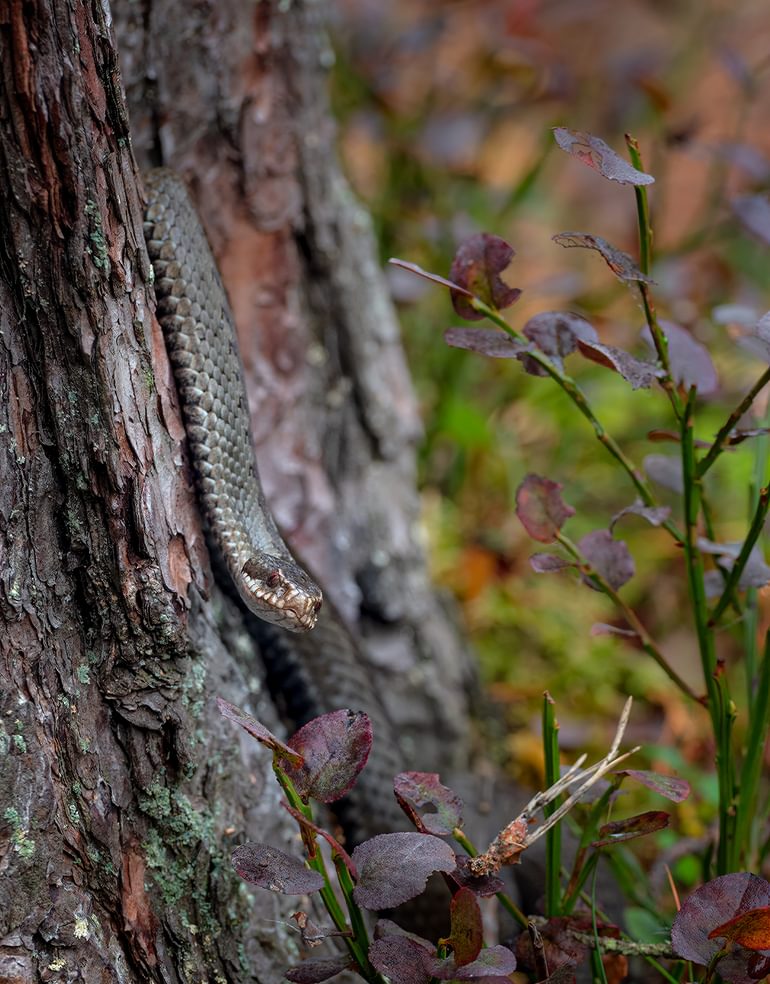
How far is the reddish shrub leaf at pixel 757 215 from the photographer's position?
2.24 m

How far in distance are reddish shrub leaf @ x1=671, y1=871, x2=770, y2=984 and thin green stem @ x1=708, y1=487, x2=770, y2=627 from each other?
50 centimetres

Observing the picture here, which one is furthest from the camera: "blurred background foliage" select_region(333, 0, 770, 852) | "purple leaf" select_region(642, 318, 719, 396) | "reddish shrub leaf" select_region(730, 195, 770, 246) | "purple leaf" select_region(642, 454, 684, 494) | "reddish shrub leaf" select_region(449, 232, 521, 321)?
"blurred background foliage" select_region(333, 0, 770, 852)

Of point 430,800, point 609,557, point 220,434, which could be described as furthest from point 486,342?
point 430,800

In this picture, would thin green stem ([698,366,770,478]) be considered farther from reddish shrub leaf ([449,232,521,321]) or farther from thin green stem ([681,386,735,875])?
reddish shrub leaf ([449,232,521,321])

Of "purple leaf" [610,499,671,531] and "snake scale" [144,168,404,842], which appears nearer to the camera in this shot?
"purple leaf" [610,499,671,531]

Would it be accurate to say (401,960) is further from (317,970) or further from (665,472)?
(665,472)

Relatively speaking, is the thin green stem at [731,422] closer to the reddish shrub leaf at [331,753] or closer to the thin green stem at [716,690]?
the thin green stem at [716,690]

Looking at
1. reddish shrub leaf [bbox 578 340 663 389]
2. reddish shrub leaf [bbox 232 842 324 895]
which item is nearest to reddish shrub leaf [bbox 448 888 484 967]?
reddish shrub leaf [bbox 232 842 324 895]

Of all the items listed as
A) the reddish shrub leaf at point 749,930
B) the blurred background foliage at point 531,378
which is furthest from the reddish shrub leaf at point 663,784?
the blurred background foliage at point 531,378

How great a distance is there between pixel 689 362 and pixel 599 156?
0.56 metres

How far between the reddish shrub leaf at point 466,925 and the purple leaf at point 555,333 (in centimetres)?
89

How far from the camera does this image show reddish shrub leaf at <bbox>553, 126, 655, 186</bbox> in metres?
1.37

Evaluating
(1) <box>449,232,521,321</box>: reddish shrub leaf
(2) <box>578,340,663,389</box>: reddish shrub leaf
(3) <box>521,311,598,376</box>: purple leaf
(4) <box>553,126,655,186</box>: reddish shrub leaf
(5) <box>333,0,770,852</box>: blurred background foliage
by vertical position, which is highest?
(4) <box>553,126,655,186</box>: reddish shrub leaf

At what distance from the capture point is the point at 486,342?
1.71 meters
